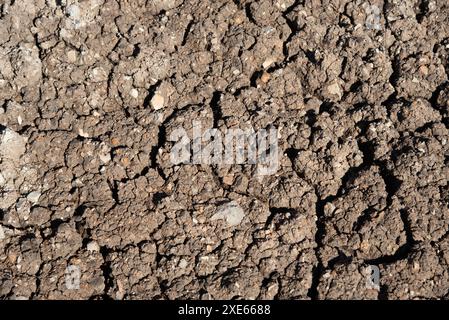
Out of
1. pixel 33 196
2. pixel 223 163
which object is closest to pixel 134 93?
pixel 223 163

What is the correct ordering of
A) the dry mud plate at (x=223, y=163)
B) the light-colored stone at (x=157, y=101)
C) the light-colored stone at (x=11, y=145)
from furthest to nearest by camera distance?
the light-colored stone at (x=157, y=101)
the light-colored stone at (x=11, y=145)
the dry mud plate at (x=223, y=163)

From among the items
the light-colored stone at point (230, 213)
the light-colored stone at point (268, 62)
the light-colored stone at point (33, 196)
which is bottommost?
the light-colored stone at point (230, 213)

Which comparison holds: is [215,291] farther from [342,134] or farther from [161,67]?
[161,67]

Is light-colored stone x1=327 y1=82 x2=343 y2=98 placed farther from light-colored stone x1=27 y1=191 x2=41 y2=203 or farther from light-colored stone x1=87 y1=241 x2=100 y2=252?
light-colored stone x1=27 y1=191 x2=41 y2=203

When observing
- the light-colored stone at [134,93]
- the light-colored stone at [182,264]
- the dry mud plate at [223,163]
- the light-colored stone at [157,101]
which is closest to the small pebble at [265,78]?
the dry mud plate at [223,163]

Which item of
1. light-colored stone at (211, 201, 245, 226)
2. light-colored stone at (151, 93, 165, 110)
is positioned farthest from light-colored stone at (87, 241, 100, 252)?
light-colored stone at (151, 93, 165, 110)

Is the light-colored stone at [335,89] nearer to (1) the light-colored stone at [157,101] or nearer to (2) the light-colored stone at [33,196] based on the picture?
(1) the light-colored stone at [157,101]

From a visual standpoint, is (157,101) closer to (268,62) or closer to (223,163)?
(223,163)

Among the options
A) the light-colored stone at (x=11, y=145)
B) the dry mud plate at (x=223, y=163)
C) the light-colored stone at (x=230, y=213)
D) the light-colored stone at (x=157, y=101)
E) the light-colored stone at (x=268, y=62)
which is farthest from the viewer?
the light-colored stone at (x=268, y=62)
